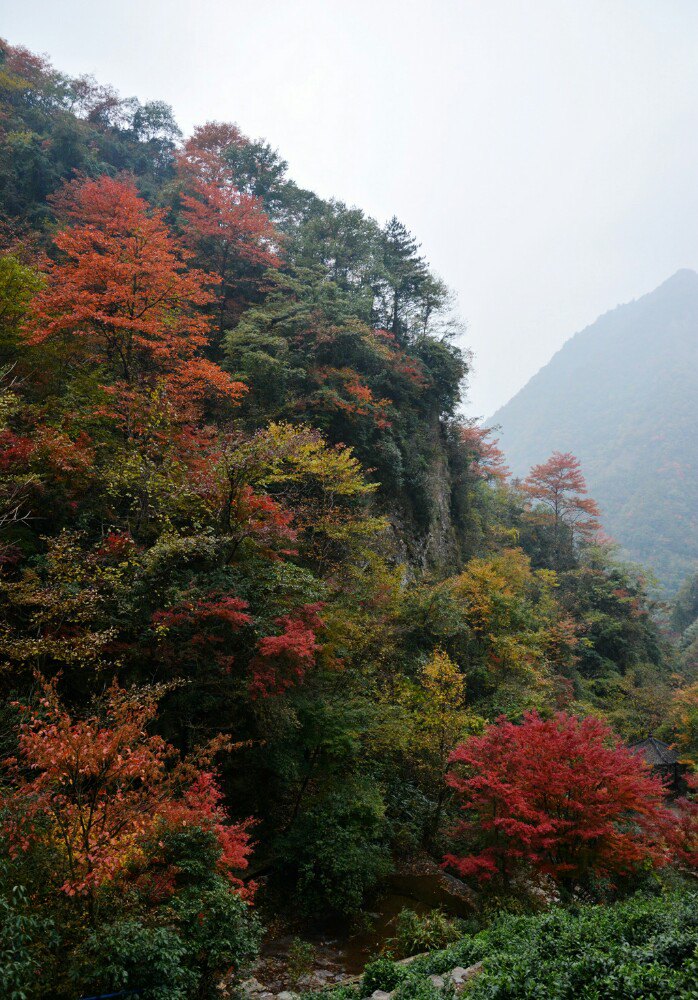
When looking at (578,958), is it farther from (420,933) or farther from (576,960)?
(420,933)

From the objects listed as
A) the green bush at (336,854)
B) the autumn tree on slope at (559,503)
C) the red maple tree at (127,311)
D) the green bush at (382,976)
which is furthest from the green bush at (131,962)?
the autumn tree on slope at (559,503)

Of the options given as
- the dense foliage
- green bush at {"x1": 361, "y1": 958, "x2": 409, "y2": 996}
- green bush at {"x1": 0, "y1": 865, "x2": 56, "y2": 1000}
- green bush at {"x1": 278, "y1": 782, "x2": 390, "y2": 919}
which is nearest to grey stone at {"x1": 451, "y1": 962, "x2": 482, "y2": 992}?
the dense foliage

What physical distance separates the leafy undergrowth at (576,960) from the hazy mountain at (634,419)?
3341 cm

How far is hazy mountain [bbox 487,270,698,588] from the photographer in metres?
63.1

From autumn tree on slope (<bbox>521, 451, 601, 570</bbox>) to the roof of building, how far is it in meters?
13.6

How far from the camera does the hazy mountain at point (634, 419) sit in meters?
63.1

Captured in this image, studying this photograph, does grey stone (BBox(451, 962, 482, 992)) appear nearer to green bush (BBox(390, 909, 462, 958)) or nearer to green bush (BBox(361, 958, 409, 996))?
green bush (BBox(361, 958, 409, 996))

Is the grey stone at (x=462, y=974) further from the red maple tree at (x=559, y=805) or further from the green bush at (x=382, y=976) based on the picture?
the red maple tree at (x=559, y=805)

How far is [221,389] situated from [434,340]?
12.5 metres

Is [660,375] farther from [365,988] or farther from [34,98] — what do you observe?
[365,988]

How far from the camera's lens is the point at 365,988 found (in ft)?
20.8

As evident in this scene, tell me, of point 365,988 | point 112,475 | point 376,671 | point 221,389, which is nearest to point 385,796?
point 376,671

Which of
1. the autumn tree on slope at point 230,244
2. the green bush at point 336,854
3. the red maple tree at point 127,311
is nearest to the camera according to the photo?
the green bush at point 336,854

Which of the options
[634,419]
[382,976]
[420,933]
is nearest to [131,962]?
[382,976]
